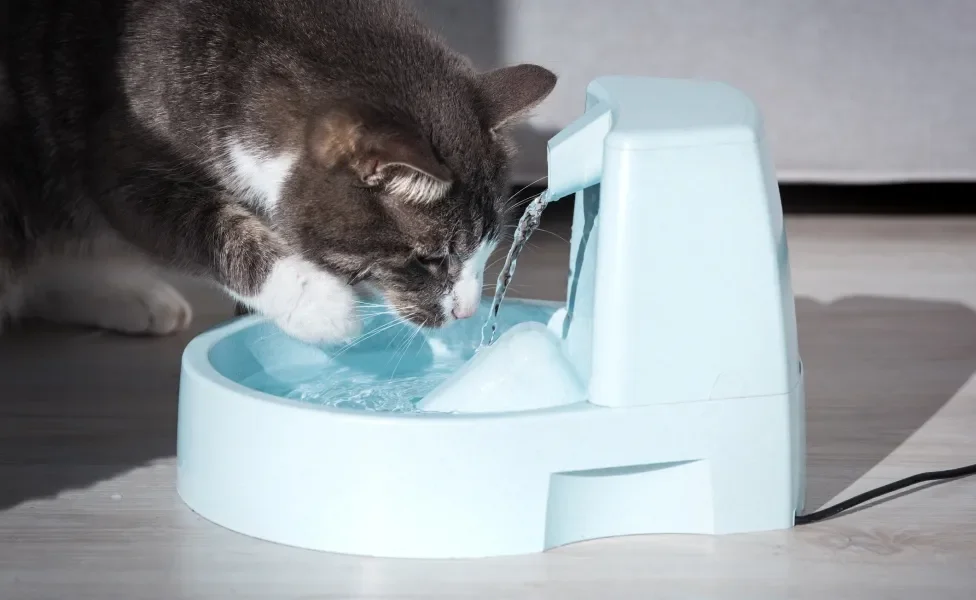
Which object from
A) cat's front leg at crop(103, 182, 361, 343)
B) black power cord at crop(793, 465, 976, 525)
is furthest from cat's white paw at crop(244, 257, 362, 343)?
black power cord at crop(793, 465, 976, 525)

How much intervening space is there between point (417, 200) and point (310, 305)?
6.8 inches

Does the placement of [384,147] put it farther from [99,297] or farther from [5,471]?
[99,297]

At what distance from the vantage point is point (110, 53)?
1.54m

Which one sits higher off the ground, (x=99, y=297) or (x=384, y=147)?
(x=384, y=147)

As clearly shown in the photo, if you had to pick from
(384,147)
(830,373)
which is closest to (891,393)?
(830,373)

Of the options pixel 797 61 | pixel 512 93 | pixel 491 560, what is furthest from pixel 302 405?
pixel 797 61

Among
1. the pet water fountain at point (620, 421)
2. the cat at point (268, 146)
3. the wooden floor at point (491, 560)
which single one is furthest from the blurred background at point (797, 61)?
the pet water fountain at point (620, 421)

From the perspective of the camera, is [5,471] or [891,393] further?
[891,393]

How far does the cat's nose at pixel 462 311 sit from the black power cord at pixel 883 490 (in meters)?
0.46

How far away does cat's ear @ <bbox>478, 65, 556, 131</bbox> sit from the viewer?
1.46 meters

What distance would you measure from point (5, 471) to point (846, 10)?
5.90ft

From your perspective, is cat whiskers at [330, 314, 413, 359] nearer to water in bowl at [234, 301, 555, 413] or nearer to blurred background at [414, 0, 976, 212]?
water in bowl at [234, 301, 555, 413]

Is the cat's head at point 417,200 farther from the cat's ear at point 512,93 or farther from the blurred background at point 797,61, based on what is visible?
the blurred background at point 797,61

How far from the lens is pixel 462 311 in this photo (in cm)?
143
